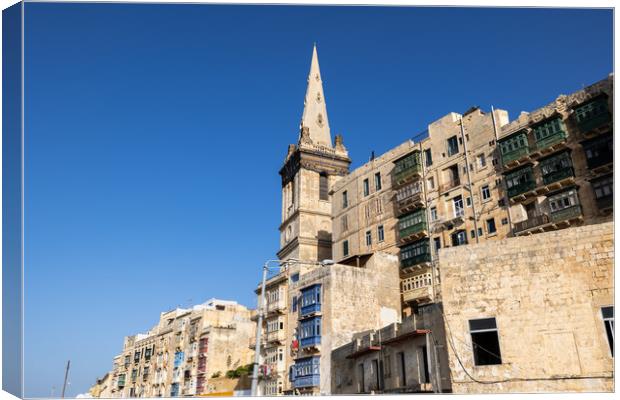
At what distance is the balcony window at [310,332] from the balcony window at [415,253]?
7760 millimetres

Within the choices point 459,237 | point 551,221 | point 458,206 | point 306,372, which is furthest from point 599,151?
point 306,372

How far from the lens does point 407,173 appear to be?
137 ft

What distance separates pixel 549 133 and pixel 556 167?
219cm

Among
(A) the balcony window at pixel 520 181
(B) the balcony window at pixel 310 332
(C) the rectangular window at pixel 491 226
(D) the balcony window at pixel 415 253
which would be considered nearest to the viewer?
(A) the balcony window at pixel 520 181

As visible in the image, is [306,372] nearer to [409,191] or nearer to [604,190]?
[409,191]

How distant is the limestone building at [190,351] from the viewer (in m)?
58.7

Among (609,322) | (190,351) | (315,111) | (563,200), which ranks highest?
(315,111)

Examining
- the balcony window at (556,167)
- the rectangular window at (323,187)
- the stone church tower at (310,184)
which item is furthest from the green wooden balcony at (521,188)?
the rectangular window at (323,187)

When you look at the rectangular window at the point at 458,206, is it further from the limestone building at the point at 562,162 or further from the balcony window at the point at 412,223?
the limestone building at the point at 562,162

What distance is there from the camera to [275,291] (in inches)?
1868

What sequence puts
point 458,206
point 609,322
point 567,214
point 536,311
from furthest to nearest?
point 458,206
point 567,214
point 536,311
point 609,322

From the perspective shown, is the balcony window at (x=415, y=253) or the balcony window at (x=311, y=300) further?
the balcony window at (x=415, y=253)

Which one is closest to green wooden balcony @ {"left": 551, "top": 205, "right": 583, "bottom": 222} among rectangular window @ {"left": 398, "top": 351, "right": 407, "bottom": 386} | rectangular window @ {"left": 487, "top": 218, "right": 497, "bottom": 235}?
rectangular window @ {"left": 487, "top": 218, "right": 497, "bottom": 235}

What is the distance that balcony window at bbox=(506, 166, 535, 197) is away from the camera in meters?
33.7
